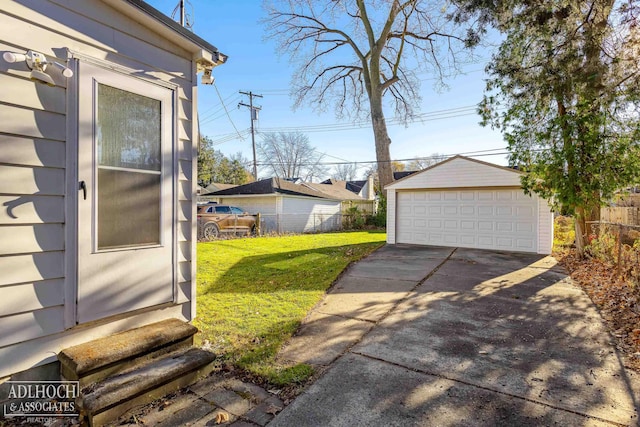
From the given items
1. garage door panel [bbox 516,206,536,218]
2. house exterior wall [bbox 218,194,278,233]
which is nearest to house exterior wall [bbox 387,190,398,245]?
garage door panel [bbox 516,206,536,218]

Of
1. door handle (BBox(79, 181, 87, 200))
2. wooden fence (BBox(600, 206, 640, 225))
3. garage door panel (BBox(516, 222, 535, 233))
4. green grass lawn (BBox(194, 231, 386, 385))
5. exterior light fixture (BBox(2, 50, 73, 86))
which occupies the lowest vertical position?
green grass lawn (BBox(194, 231, 386, 385))

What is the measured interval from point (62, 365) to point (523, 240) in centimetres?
1025

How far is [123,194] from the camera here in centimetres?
265

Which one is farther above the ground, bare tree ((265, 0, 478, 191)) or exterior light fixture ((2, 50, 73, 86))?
bare tree ((265, 0, 478, 191))

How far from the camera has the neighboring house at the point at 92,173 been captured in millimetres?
2105

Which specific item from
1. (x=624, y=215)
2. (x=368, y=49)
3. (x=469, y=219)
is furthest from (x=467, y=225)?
(x=368, y=49)

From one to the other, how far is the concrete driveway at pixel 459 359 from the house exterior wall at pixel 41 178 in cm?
170

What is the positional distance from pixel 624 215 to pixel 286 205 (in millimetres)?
12956

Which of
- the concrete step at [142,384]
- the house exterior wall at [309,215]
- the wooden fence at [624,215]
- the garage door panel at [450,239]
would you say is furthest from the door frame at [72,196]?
the house exterior wall at [309,215]

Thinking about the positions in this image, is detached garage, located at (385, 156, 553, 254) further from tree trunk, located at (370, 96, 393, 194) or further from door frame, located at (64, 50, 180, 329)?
door frame, located at (64, 50, 180, 329)

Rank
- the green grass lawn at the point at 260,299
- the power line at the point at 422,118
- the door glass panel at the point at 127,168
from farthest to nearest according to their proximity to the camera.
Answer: the power line at the point at 422,118, the green grass lawn at the point at 260,299, the door glass panel at the point at 127,168

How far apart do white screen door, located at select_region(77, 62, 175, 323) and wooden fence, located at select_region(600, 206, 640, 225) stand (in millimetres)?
10824

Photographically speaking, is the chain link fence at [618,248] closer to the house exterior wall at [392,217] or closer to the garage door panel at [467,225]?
the garage door panel at [467,225]

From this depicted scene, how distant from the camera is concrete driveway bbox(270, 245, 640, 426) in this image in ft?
7.16
